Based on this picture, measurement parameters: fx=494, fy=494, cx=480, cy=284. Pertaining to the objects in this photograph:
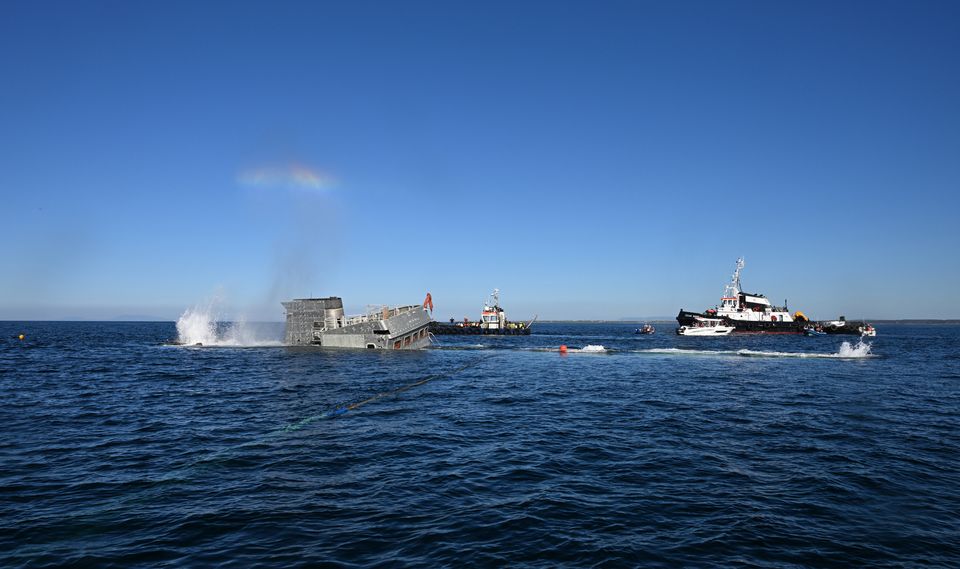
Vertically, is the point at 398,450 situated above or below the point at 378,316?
below

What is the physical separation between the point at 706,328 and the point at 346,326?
82.1 metres

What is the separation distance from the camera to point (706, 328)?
352 feet

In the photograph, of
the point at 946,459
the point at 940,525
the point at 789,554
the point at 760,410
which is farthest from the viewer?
the point at 760,410

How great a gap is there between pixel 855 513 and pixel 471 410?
584 inches

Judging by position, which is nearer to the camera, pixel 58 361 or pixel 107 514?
pixel 107 514

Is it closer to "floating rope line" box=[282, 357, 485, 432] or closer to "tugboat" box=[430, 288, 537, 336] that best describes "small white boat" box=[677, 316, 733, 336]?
"tugboat" box=[430, 288, 537, 336]

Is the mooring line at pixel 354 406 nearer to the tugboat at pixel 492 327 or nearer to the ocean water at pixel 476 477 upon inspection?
the ocean water at pixel 476 477

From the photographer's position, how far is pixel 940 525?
33.8ft

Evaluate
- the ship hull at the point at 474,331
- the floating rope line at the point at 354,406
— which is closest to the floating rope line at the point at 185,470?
the floating rope line at the point at 354,406

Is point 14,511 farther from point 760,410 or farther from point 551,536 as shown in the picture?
point 760,410

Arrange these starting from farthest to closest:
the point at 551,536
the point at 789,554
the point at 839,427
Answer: the point at 839,427 < the point at 551,536 < the point at 789,554

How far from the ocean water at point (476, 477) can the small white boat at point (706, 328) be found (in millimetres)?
81442

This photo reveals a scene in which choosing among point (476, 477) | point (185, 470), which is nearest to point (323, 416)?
point (185, 470)

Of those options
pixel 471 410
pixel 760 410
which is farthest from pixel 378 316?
pixel 760 410
